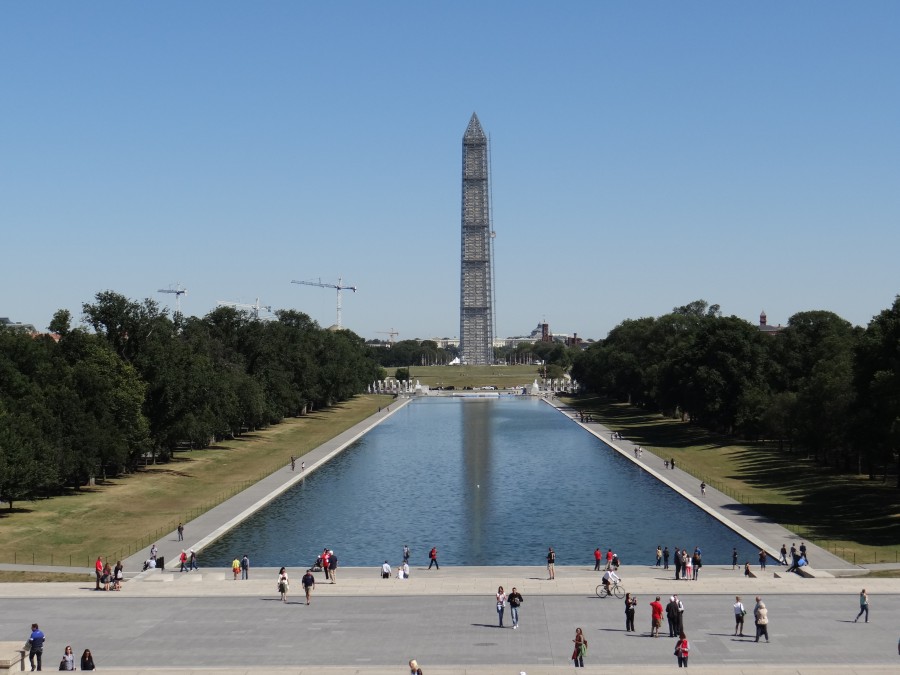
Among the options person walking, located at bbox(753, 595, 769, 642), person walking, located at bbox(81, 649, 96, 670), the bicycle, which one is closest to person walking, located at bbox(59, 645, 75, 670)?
person walking, located at bbox(81, 649, 96, 670)

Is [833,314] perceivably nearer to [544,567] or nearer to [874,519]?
[874,519]

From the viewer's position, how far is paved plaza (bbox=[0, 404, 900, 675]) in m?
31.9

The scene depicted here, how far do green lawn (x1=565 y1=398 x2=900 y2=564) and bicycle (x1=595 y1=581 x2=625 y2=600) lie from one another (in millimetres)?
12521

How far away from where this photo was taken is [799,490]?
70.8 metres

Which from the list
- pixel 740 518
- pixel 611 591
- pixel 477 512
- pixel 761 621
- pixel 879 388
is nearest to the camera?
pixel 761 621

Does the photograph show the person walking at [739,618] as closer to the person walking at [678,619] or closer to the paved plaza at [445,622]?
the paved plaza at [445,622]

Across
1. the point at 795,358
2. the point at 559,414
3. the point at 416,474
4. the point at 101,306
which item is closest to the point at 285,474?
the point at 416,474

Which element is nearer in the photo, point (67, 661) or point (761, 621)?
point (67, 661)

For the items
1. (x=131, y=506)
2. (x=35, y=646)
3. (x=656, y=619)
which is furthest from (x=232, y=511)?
(x=656, y=619)

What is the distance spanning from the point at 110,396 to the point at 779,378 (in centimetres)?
6088

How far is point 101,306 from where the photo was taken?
82125 mm

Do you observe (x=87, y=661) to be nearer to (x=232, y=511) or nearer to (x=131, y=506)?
(x=232, y=511)

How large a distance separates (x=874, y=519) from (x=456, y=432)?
69045 mm

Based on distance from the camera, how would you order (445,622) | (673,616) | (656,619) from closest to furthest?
(673,616) → (656,619) → (445,622)
